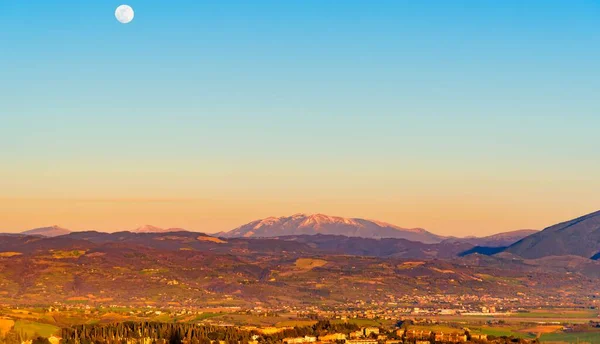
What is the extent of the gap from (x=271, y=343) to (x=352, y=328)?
25260 millimetres

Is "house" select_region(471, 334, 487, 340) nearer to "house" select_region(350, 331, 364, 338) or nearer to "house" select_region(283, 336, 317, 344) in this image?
"house" select_region(350, 331, 364, 338)

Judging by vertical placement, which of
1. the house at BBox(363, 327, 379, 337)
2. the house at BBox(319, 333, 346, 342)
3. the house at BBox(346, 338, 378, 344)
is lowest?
the house at BBox(346, 338, 378, 344)

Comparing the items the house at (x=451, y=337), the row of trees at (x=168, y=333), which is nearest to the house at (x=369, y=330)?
the row of trees at (x=168, y=333)

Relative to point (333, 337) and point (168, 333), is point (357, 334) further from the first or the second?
point (168, 333)

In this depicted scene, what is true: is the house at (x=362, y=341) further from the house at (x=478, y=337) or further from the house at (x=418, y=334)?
the house at (x=478, y=337)

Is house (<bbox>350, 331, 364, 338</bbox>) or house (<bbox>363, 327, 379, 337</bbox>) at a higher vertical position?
house (<bbox>363, 327, 379, 337</bbox>)

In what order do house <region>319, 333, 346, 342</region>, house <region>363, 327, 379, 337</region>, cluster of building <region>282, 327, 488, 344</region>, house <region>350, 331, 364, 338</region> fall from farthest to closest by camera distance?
house <region>363, 327, 379, 337</region>
house <region>350, 331, 364, 338</region>
house <region>319, 333, 346, 342</region>
cluster of building <region>282, 327, 488, 344</region>

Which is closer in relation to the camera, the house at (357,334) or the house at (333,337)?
the house at (333,337)

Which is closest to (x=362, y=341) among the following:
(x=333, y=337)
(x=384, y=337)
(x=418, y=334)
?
(x=333, y=337)

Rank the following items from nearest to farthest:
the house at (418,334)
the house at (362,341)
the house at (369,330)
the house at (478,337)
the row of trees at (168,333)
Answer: the row of trees at (168,333) < the house at (362,341) < the house at (478,337) < the house at (418,334) < the house at (369,330)

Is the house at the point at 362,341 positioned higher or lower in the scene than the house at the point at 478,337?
lower

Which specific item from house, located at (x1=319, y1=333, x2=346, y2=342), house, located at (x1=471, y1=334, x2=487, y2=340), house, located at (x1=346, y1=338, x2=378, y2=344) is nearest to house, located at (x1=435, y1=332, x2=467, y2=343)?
house, located at (x1=471, y1=334, x2=487, y2=340)

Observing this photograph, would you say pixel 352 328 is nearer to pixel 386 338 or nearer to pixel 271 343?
pixel 386 338

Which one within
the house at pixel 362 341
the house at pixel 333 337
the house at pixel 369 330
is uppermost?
the house at pixel 369 330
